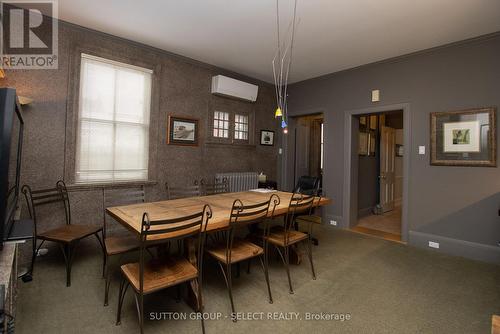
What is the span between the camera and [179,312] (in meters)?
1.94

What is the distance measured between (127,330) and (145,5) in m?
2.98

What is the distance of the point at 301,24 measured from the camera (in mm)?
2842

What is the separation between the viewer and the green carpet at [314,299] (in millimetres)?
1787

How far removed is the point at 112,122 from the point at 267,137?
9.61ft

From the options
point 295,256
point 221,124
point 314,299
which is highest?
point 221,124

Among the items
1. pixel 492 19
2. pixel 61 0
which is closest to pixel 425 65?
pixel 492 19

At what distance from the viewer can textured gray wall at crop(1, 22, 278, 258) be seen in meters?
2.75

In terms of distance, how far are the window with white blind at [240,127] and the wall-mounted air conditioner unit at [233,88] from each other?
0.37 metres

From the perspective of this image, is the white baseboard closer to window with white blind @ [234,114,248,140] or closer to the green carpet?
the green carpet

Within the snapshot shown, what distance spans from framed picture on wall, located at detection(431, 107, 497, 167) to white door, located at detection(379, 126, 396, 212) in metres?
2.26

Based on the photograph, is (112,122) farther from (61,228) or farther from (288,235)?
(288,235)

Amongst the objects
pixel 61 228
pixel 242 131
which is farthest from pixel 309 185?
pixel 61 228

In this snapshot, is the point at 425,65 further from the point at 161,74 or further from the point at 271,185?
the point at 161,74

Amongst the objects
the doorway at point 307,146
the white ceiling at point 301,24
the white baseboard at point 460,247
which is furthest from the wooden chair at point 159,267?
the doorway at point 307,146
